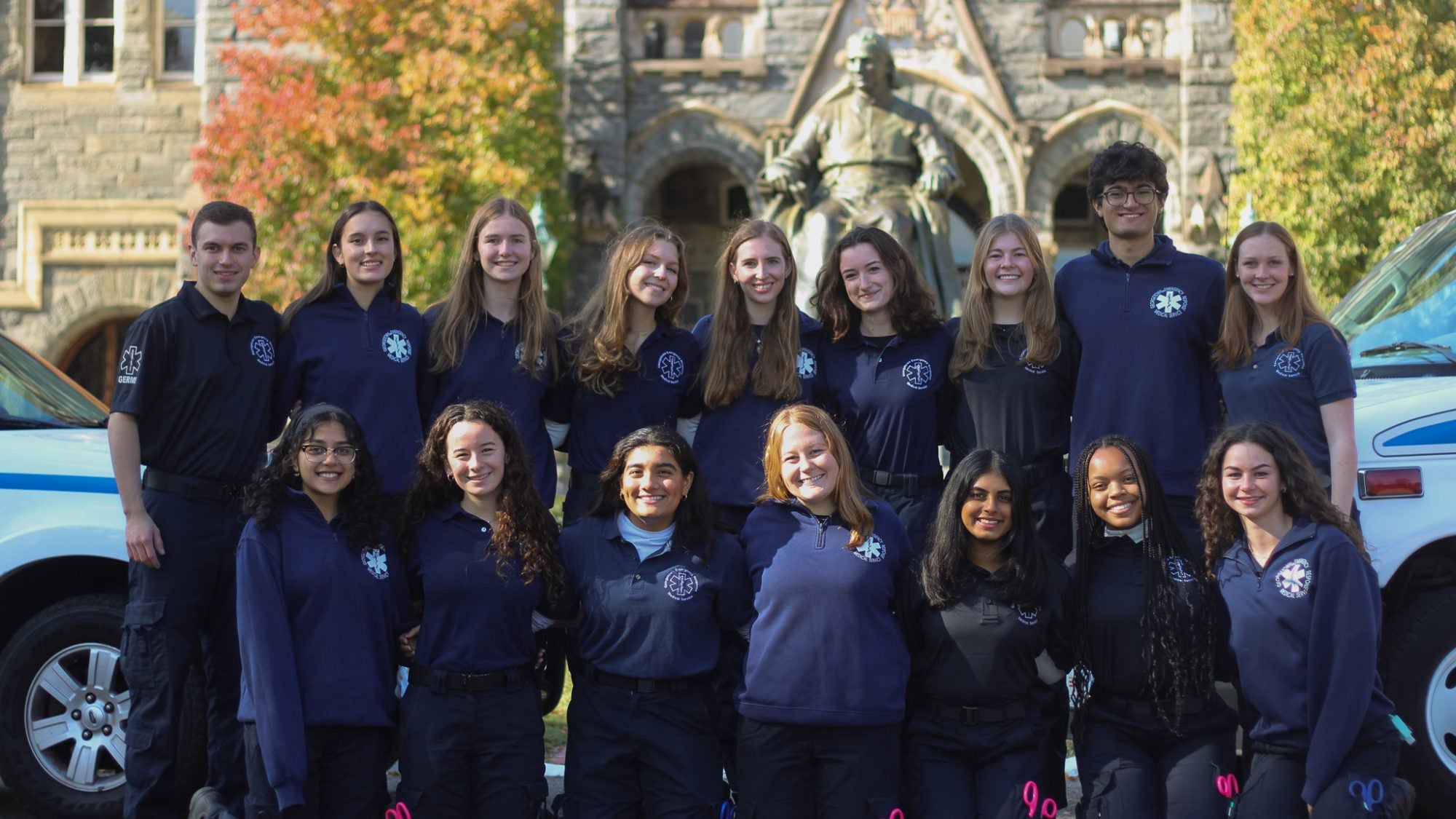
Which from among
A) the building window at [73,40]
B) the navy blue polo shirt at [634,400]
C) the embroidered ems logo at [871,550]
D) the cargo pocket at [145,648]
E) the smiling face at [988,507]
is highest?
the building window at [73,40]

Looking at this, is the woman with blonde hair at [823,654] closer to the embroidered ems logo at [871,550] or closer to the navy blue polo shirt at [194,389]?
the embroidered ems logo at [871,550]

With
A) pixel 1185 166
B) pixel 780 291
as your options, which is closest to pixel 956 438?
pixel 780 291

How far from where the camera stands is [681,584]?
452 centimetres

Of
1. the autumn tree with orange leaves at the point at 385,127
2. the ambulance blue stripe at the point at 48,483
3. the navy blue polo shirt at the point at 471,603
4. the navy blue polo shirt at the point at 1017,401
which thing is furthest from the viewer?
the autumn tree with orange leaves at the point at 385,127

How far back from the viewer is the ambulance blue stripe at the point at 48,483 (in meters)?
5.19

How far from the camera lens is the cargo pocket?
15.2 feet

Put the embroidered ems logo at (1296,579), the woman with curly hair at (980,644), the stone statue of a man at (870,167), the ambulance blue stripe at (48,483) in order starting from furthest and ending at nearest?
the stone statue of a man at (870,167) < the ambulance blue stripe at (48,483) < the woman with curly hair at (980,644) < the embroidered ems logo at (1296,579)

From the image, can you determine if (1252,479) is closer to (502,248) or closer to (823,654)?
(823,654)

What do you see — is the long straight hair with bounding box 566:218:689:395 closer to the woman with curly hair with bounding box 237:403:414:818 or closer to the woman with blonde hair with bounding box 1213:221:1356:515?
the woman with curly hair with bounding box 237:403:414:818

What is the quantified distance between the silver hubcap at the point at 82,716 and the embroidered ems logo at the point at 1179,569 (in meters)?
3.36

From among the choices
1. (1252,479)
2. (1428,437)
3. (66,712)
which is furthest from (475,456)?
(1428,437)

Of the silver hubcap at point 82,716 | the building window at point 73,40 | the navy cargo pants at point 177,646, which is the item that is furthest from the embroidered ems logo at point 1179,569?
Result: the building window at point 73,40

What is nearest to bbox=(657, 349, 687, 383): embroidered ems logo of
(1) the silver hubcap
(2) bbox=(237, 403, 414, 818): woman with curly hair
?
(2) bbox=(237, 403, 414, 818): woman with curly hair

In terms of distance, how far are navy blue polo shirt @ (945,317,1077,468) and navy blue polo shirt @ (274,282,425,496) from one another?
1.76 meters
